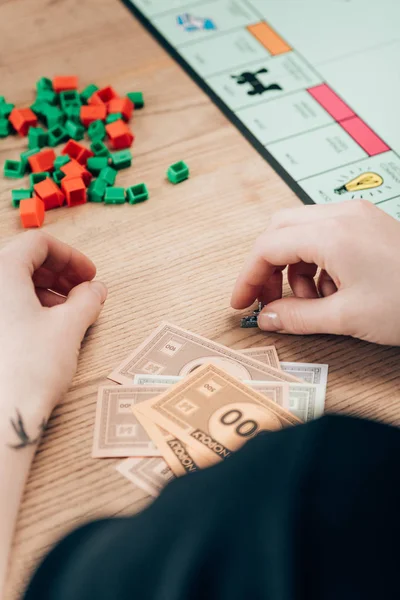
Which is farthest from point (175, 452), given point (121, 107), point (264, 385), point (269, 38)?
point (269, 38)

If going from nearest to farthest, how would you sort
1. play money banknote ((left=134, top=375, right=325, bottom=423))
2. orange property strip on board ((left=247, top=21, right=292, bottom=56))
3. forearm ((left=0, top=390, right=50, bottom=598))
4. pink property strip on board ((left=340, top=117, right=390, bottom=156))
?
forearm ((left=0, top=390, right=50, bottom=598)), play money banknote ((left=134, top=375, right=325, bottom=423)), pink property strip on board ((left=340, top=117, right=390, bottom=156)), orange property strip on board ((left=247, top=21, right=292, bottom=56))

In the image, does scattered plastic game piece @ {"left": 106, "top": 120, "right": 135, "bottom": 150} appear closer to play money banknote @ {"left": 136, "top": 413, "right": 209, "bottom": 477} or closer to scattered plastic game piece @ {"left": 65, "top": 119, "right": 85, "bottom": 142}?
scattered plastic game piece @ {"left": 65, "top": 119, "right": 85, "bottom": 142}

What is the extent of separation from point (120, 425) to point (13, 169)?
0.57 meters

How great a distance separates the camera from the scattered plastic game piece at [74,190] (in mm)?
1128

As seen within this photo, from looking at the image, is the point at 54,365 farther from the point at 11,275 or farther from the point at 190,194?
the point at 190,194

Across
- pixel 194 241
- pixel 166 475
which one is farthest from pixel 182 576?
pixel 194 241

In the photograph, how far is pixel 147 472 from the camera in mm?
784

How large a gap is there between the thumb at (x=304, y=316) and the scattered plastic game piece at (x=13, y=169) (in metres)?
0.51

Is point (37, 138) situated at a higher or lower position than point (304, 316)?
lower

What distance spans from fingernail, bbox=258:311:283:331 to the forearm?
0.97ft

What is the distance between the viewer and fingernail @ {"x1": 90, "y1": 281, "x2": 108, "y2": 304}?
95 cm

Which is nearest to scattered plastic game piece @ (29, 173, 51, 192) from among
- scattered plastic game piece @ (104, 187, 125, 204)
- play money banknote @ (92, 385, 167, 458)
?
scattered plastic game piece @ (104, 187, 125, 204)

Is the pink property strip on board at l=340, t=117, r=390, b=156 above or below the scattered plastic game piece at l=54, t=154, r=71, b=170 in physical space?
above

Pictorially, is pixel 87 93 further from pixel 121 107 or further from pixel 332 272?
pixel 332 272
